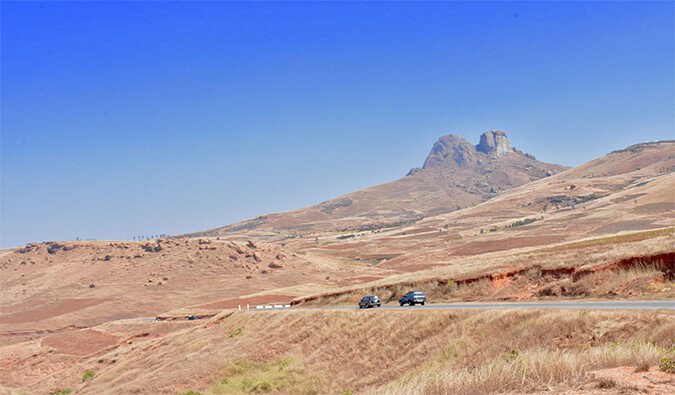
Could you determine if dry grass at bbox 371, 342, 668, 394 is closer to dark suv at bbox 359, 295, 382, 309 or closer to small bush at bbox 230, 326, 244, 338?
dark suv at bbox 359, 295, 382, 309

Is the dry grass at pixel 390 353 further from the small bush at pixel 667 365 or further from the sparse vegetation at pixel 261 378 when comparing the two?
the small bush at pixel 667 365

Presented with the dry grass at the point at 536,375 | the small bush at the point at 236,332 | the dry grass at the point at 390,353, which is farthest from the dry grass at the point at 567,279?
the dry grass at the point at 536,375

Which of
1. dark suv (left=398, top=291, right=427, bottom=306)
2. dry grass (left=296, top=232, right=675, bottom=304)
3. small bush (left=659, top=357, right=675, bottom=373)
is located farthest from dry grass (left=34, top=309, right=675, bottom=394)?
dry grass (left=296, top=232, right=675, bottom=304)

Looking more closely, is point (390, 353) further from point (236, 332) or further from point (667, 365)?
point (236, 332)

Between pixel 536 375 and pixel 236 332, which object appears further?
pixel 236 332

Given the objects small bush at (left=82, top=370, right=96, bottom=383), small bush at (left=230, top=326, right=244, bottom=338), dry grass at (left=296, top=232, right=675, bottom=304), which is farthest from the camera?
small bush at (left=82, top=370, right=96, bottom=383)

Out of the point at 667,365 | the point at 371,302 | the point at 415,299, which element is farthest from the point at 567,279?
the point at 667,365

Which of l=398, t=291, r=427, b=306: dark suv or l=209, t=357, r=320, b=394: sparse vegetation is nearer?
l=209, t=357, r=320, b=394: sparse vegetation

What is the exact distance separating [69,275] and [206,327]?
7569cm

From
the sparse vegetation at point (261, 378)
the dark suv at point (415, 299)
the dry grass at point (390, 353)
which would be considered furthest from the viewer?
the dark suv at point (415, 299)

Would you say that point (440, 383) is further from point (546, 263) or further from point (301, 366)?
point (546, 263)

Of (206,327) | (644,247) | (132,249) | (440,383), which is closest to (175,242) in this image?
(132,249)

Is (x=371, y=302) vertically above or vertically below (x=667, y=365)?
below

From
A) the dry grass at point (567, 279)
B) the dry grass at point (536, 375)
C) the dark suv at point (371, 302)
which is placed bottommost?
the dark suv at point (371, 302)
